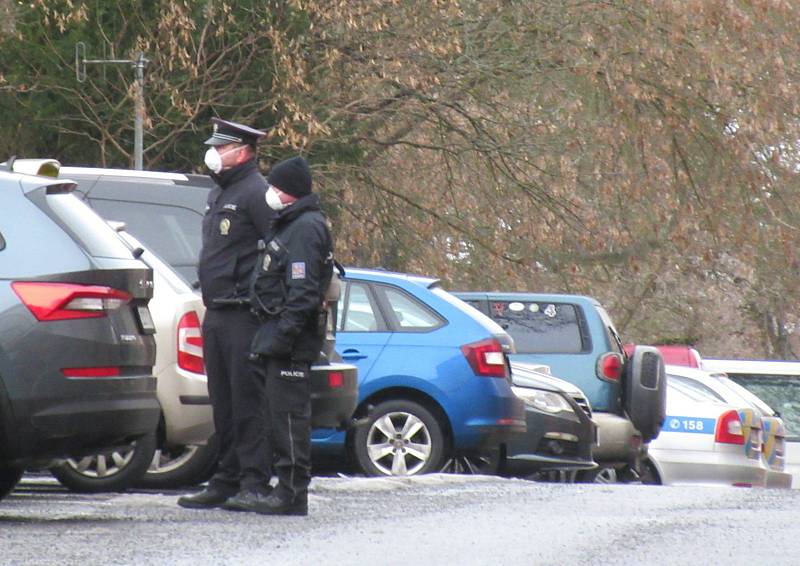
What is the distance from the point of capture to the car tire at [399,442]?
12672 mm

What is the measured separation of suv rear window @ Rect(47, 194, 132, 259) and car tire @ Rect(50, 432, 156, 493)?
A: 1719 mm

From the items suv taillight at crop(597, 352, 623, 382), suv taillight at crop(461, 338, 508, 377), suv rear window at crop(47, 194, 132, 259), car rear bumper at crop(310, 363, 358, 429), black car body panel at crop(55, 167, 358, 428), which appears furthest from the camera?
suv taillight at crop(597, 352, 623, 382)

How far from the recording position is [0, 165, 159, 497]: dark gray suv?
7812 millimetres

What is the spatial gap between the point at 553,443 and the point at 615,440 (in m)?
1.36

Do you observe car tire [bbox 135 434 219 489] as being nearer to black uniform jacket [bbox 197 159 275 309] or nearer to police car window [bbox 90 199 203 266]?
police car window [bbox 90 199 203 266]

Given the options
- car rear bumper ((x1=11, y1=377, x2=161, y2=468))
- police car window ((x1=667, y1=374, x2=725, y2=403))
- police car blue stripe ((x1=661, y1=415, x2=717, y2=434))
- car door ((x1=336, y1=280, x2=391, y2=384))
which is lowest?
police car blue stripe ((x1=661, y1=415, x2=717, y2=434))

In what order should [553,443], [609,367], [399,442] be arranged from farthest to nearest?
[609,367], [553,443], [399,442]

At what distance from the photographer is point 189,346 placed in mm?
9930

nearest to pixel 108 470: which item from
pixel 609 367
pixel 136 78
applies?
pixel 609 367

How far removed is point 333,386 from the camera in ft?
32.4

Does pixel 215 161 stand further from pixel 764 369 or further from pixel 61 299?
pixel 764 369

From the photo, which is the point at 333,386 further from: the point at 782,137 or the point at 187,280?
the point at 782,137

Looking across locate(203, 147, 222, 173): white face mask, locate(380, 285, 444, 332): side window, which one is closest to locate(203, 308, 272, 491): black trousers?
locate(203, 147, 222, 173): white face mask

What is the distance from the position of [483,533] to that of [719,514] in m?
1.95
